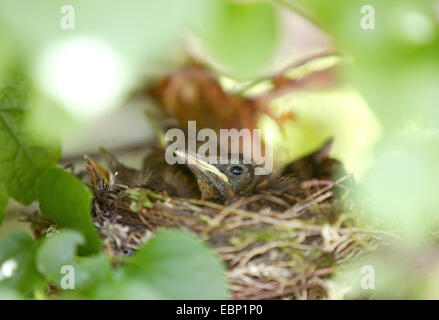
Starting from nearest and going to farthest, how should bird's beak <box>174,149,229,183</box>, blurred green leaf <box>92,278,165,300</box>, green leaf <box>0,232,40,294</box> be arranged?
1. blurred green leaf <box>92,278,165,300</box>
2. green leaf <box>0,232,40,294</box>
3. bird's beak <box>174,149,229,183</box>

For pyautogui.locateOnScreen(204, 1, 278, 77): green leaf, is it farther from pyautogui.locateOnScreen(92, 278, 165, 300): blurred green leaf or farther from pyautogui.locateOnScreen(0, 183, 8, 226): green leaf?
pyautogui.locateOnScreen(0, 183, 8, 226): green leaf

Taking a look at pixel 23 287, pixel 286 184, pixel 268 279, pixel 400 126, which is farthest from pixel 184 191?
pixel 400 126

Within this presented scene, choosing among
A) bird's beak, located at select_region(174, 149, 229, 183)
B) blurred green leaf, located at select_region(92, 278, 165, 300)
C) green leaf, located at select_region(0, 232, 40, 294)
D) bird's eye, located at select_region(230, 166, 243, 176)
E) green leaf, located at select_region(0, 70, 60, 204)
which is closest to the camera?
blurred green leaf, located at select_region(92, 278, 165, 300)

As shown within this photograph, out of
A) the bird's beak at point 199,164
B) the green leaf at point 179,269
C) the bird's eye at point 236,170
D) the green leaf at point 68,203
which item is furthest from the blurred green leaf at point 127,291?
the bird's eye at point 236,170

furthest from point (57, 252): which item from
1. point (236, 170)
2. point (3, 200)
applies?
point (236, 170)

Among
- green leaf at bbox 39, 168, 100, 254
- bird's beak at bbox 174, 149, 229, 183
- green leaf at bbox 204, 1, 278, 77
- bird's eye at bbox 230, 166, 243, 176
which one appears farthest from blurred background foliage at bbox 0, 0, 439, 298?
bird's eye at bbox 230, 166, 243, 176

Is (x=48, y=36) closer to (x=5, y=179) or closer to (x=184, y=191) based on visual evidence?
(x=5, y=179)

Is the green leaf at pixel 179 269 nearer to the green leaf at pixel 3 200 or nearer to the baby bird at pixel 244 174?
the green leaf at pixel 3 200
